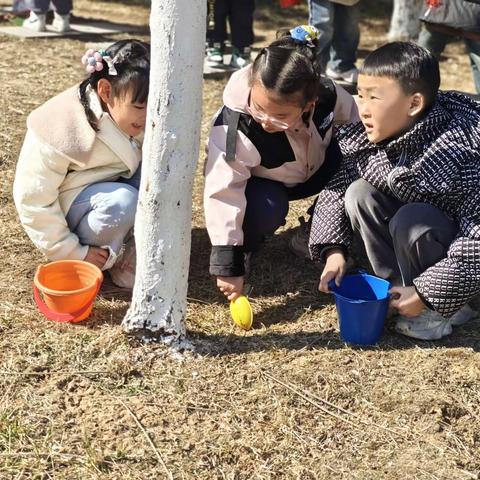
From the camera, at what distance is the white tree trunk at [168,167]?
2.27 meters

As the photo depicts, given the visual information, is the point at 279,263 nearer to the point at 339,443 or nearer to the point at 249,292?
the point at 249,292

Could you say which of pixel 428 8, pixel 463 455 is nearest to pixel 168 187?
pixel 463 455

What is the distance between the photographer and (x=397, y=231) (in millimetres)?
2721

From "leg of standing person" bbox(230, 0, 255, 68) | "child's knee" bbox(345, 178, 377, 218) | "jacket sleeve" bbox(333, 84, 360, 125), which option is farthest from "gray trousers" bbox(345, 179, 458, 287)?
"leg of standing person" bbox(230, 0, 255, 68)

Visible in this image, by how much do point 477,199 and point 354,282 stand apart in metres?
0.50

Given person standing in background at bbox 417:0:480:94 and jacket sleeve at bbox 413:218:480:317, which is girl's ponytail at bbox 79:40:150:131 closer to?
jacket sleeve at bbox 413:218:480:317

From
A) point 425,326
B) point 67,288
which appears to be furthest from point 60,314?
point 425,326

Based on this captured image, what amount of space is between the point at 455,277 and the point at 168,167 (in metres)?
0.98

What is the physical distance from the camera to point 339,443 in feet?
7.45

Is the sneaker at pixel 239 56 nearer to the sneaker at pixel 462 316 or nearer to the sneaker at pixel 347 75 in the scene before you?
the sneaker at pixel 347 75

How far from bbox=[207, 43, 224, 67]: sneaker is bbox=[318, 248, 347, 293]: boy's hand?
3.76 meters

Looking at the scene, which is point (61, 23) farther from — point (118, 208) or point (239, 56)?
point (118, 208)

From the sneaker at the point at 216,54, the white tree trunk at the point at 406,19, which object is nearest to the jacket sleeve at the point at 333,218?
the sneaker at the point at 216,54

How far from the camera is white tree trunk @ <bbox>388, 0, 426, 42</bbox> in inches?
324
